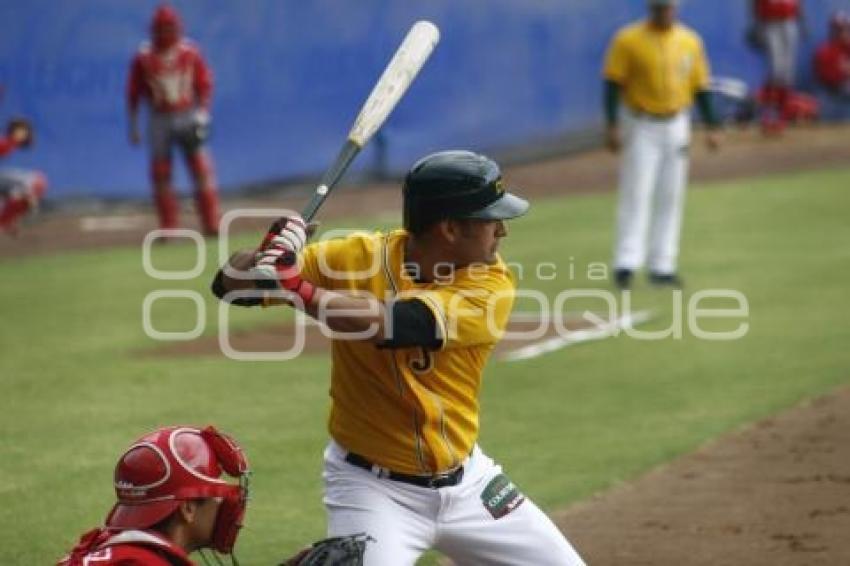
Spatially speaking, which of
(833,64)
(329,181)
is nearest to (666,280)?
(329,181)

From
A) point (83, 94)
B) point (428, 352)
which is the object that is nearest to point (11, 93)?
point (83, 94)

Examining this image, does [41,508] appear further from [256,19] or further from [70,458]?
[256,19]

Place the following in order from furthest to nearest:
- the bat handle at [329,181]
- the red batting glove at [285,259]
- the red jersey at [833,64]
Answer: the red jersey at [833,64] < the bat handle at [329,181] < the red batting glove at [285,259]

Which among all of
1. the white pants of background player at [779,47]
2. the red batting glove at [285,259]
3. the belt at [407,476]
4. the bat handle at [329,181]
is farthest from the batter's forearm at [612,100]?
the white pants of background player at [779,47]

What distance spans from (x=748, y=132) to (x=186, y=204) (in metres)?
7.53

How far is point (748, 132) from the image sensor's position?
→ 79.6ft

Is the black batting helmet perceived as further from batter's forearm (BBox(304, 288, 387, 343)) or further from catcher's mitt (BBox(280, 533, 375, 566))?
catcher's mitt (BBox(280, 533, 375, 566))

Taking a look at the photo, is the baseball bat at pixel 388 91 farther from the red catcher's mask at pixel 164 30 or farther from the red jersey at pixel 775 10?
the red jersey at pixel 775 10

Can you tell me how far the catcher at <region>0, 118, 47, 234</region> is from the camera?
18.3 meters

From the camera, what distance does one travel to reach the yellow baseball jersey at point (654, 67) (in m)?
14.1

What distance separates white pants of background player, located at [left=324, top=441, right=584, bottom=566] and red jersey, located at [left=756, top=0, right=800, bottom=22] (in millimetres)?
18585

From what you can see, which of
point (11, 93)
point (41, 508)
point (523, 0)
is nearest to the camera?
point (41, 508)

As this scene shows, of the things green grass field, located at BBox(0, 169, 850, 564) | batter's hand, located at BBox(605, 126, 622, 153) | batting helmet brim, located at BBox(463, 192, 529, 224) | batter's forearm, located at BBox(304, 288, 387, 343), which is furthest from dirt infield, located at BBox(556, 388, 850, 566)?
batter's hand, located at BBox(605, 126, 622, 153)

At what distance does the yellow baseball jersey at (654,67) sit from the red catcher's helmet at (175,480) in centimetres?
992
